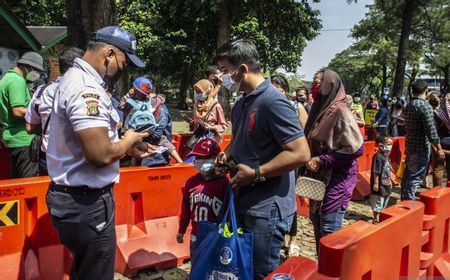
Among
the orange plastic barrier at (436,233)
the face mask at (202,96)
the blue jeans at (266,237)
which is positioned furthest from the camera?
the face mask at (202,96)

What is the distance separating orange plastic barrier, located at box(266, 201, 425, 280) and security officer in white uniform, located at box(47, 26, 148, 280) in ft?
3.33

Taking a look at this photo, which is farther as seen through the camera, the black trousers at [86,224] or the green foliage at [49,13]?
the green foliage at [49,13]

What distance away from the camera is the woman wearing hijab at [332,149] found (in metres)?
3.21

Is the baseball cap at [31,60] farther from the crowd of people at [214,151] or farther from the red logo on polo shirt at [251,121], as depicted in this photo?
the red logo on polo shirt at [251,121]

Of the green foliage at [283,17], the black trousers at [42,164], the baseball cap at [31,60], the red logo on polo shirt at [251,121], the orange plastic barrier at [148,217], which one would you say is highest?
the green foliage at [283,17]

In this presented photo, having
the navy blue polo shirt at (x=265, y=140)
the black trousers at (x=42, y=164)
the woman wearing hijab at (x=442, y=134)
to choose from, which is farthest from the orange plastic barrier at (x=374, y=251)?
the woman wearing hijab at (x=442, y=134)

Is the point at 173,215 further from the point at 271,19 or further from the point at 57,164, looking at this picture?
the point at 271,19

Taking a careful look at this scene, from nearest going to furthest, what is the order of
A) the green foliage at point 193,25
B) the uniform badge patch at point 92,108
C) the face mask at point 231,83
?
the uniform badge patch at point 92,108 → the face mask at point 231,83 → the green foliage at point 193,25

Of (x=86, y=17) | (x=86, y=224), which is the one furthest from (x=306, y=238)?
(x=86, y=17)

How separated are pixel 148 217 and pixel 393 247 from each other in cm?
241

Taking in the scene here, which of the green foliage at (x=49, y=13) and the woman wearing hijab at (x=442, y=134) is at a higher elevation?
the green foliage at (x=49, y=13)

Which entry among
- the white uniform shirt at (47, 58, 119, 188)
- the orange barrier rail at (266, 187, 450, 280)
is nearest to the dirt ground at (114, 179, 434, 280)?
the orange barrier rail at (266, 187, 450, 280)

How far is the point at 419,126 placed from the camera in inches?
217

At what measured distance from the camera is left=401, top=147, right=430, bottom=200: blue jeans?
5.45 meters
